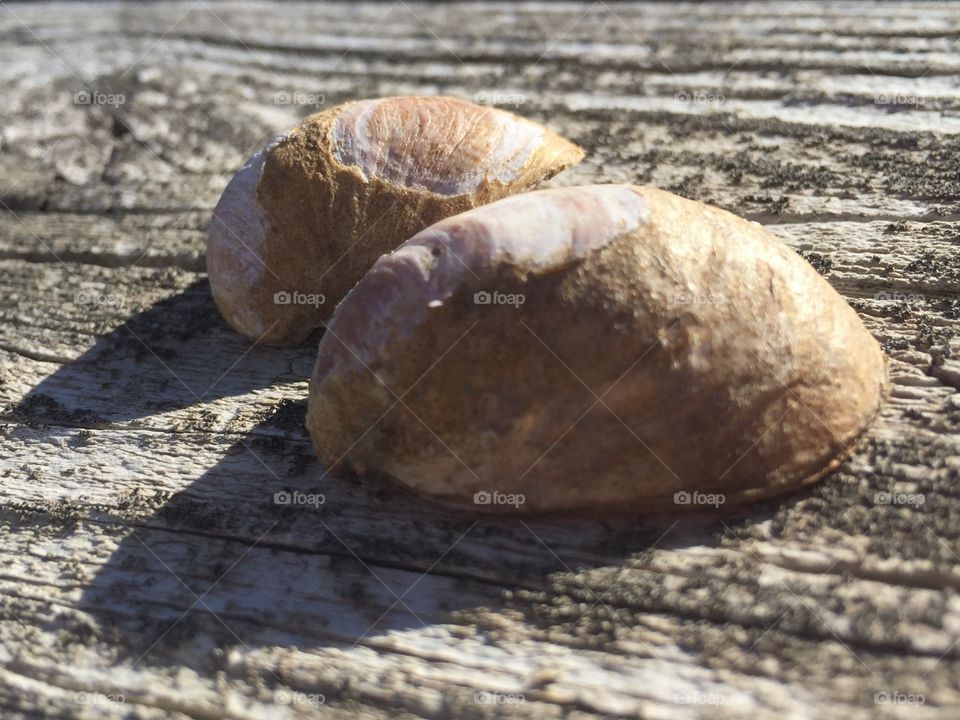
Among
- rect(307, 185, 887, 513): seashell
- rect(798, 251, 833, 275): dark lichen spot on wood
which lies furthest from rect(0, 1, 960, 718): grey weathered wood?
rect(307, 185, 887, 513): seashell

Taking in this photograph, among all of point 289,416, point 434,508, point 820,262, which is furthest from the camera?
point 820,262

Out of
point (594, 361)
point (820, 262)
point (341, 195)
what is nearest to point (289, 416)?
point (341, 195)

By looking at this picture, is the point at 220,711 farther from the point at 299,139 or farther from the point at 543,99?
the point at 543,99

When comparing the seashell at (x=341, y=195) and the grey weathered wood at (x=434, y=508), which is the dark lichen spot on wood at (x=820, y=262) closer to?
the grey weathered wood at (x=434, y=508)

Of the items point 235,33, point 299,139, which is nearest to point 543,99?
point 299,139

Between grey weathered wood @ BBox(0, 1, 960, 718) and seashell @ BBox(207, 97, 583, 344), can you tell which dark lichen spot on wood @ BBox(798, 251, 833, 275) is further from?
seashell @ BBox(207, 97, 583, 344)

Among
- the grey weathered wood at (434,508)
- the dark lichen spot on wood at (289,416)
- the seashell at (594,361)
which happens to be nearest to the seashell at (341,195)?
the grey weathered wood at (434,508)

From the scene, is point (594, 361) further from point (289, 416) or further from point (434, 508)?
point (289, 416)
